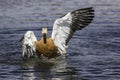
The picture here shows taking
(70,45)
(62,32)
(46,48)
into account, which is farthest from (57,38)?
(70,45)

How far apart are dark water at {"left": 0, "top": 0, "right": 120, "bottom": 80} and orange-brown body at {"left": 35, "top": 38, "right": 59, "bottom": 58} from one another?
8.4 inches

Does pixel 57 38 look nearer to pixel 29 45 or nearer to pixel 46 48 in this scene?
pixel 46 48

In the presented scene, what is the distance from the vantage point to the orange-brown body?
1530 centimetres

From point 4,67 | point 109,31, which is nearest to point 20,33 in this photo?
point 109,31

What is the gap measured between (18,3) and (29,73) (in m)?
10.2

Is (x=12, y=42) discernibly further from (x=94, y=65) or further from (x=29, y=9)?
(x=29, y=9)

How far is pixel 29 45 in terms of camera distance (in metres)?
15.2

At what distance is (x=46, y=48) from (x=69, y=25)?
2.95 ft

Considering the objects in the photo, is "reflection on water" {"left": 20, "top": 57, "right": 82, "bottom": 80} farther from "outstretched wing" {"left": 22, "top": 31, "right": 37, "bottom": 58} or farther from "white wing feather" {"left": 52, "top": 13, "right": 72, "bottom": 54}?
"white wing feather" {"left": 52, "top": 13, "right": 72, "bottom": 54}

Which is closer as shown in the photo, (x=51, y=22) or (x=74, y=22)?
(x=74, y=22)

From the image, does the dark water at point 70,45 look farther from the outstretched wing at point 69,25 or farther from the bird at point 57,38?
the outstretched wing at point 69,25

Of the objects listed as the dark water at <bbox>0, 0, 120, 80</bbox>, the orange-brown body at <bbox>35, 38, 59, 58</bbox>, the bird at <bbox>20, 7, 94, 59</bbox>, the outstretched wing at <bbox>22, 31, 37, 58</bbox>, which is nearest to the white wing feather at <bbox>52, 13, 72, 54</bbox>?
the bird at <bbox>20, 7, 94, 59</bbox>

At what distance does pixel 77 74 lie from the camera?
13.5m

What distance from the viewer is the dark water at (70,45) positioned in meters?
13.6
